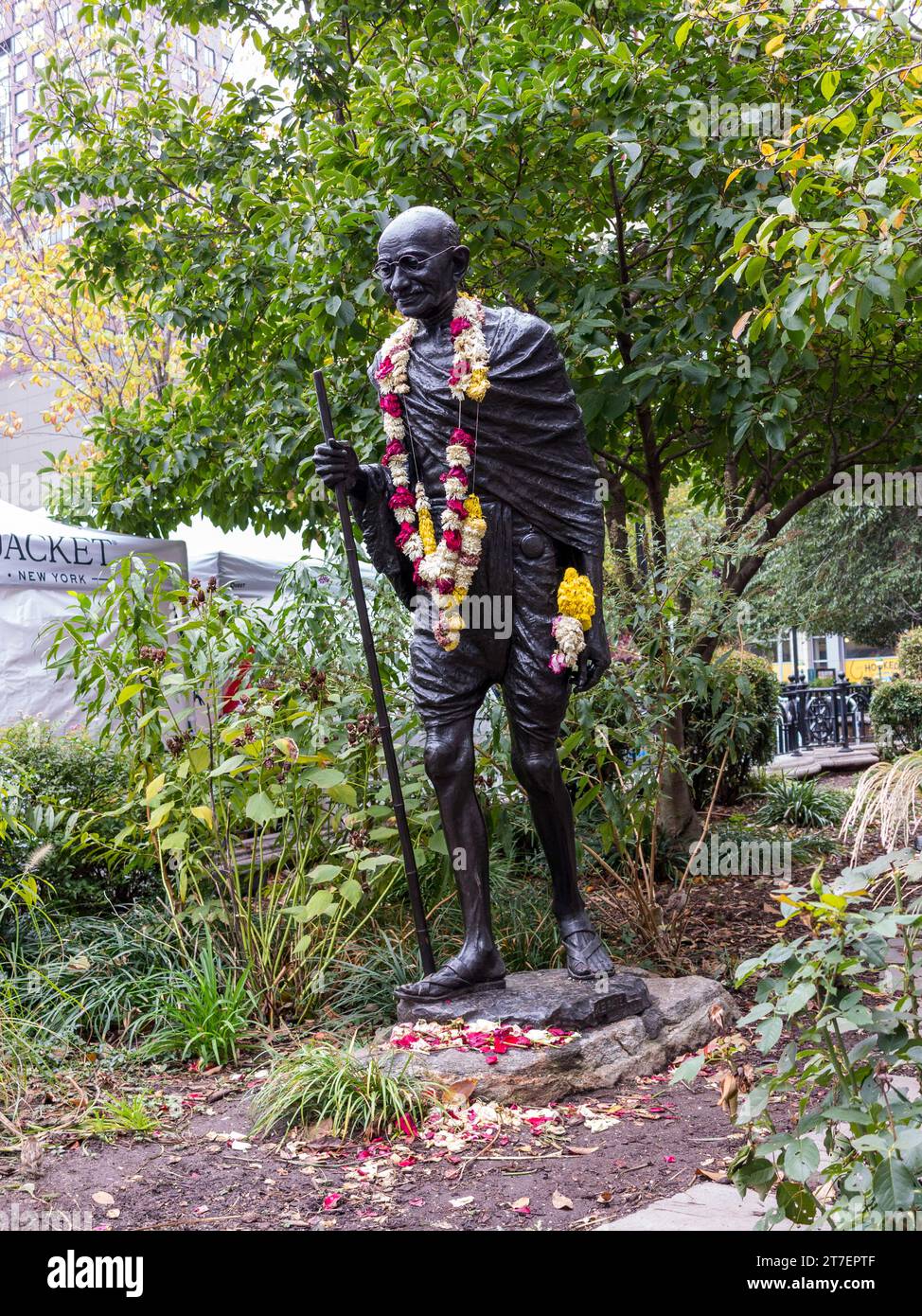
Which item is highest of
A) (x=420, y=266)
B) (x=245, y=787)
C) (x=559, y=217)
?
(x=559, y=217)

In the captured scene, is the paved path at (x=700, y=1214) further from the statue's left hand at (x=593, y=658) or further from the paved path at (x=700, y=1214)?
the statue's left hand at (x=593, y=658)

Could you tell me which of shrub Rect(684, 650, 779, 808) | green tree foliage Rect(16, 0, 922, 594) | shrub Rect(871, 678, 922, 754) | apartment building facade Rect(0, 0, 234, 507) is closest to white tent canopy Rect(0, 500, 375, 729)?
green tree foliage Rect(16, 0, 922, 594)

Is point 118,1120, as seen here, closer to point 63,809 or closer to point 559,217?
point 63,809

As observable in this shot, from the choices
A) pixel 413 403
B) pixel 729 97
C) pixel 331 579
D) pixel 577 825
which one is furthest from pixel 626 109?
pixel 577 825

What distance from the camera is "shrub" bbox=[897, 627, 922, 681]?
52.0ft

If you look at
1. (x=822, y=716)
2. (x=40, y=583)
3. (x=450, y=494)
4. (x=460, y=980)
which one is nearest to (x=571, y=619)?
(x=450, y=494)

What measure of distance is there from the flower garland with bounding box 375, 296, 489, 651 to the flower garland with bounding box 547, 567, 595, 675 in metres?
0.34

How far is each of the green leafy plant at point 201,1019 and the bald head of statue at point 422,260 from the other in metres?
2.57

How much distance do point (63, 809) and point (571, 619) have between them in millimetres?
2638

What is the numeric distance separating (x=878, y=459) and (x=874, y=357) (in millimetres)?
787

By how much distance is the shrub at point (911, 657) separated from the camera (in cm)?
1584

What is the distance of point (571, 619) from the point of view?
441cm

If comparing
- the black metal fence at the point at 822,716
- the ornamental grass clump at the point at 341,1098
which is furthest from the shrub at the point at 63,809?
the black metal fence at the point at 822,716

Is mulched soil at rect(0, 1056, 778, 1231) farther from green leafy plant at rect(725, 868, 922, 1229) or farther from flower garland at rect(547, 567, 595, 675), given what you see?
flower garland at rect(547, 567, 595, 675)
